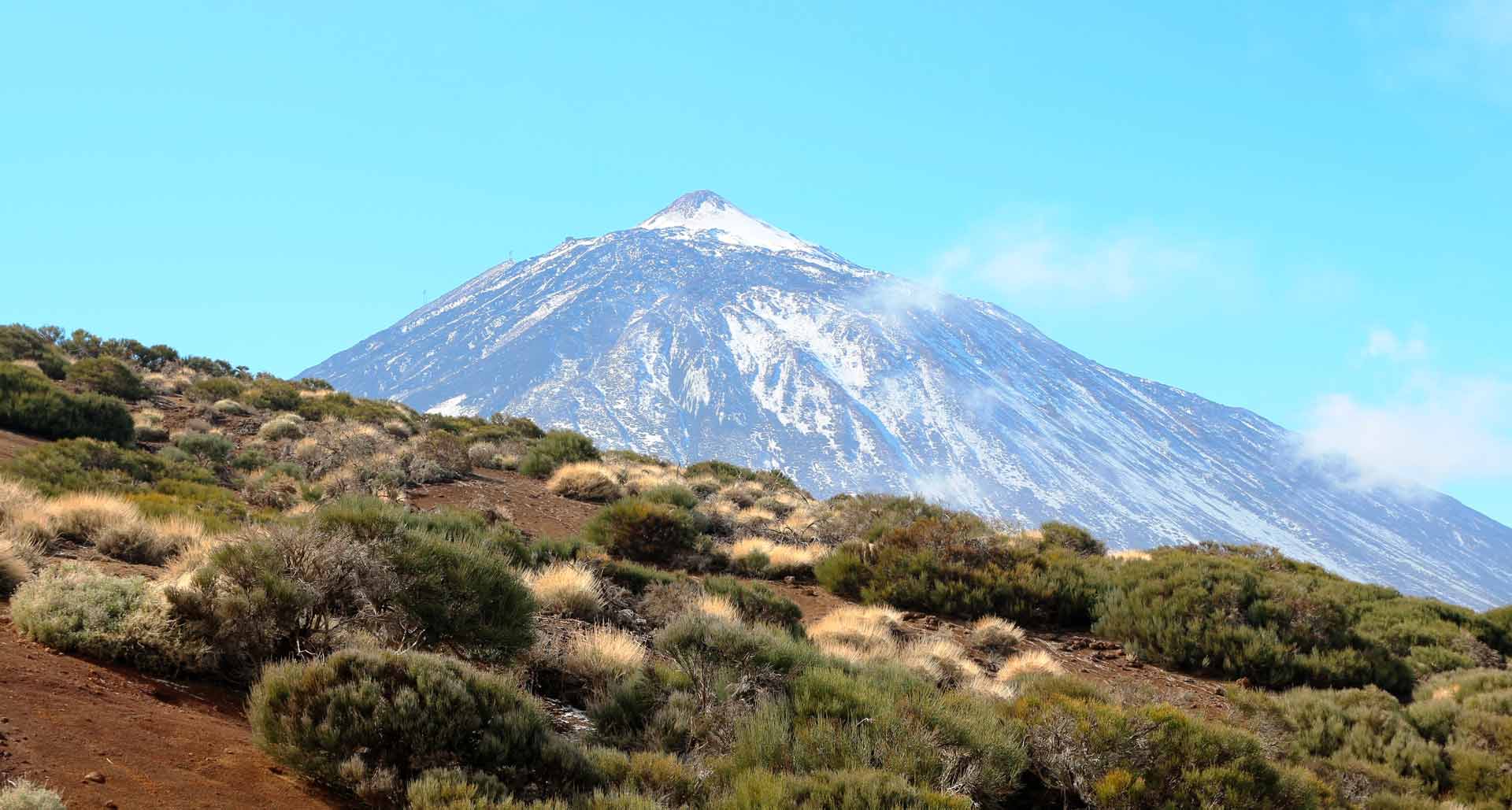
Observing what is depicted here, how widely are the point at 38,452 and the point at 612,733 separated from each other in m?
10.1

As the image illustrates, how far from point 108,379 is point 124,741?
19.1 m

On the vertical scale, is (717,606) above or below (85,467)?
above

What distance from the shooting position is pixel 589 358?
185 metres

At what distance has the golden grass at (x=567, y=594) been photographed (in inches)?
311

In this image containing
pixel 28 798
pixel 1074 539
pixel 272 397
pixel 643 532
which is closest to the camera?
pixel 28 798

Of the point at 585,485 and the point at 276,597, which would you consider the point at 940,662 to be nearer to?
the point at 276,597

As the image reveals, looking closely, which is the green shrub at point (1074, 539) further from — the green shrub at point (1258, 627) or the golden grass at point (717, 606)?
the golden grass at point (717, 606)

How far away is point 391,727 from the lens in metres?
4.25

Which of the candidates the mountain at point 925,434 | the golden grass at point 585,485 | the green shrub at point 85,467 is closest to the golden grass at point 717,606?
the green shrub at point 85,467

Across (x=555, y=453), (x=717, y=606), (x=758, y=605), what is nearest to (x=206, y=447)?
(x=555, y=453)

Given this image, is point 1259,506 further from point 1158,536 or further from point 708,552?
point 708,552

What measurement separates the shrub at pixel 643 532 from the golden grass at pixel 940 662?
4.58 meters

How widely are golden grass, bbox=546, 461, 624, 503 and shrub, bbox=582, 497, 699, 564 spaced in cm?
330

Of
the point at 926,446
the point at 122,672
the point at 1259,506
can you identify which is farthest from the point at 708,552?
the point at 1259,506
